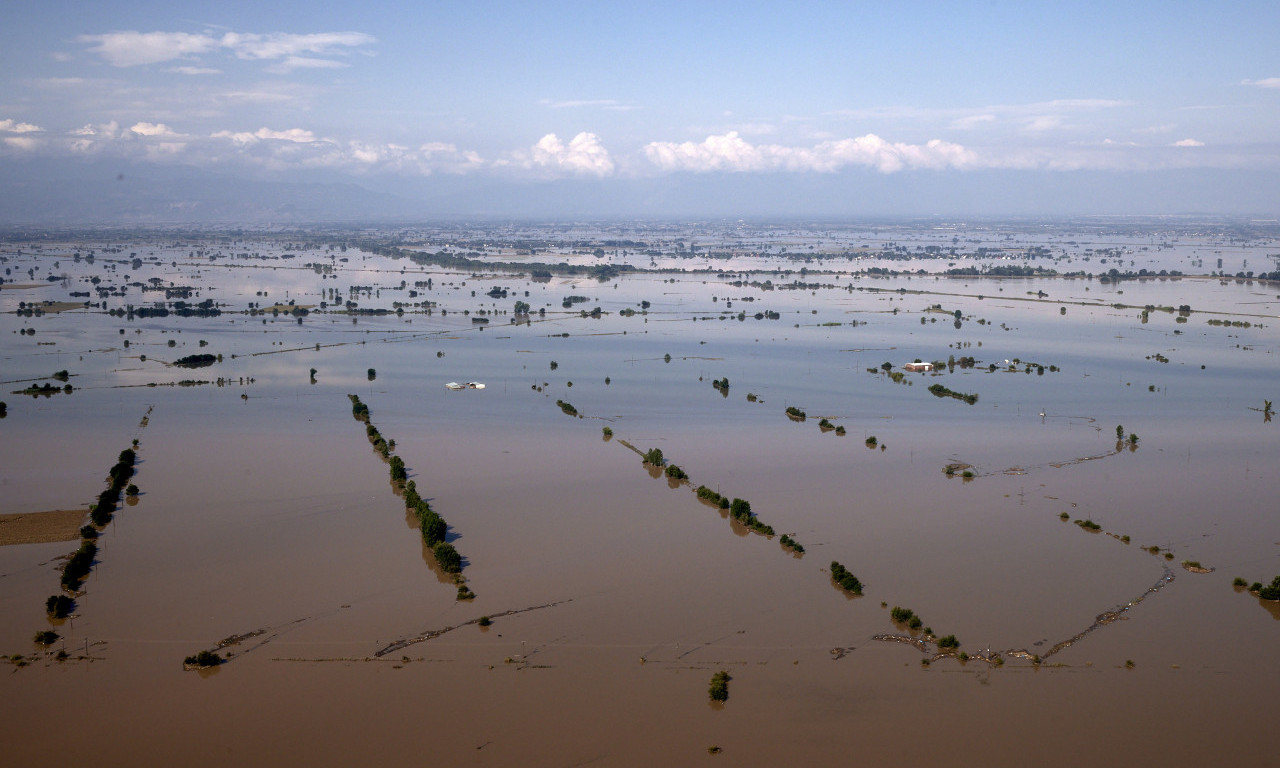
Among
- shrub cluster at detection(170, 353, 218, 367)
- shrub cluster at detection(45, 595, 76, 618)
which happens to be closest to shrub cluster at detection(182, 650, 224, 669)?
shrub cluster at detection(45, 595, 76, 618)

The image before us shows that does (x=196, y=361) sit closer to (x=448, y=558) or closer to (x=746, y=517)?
(x=448, y=558)

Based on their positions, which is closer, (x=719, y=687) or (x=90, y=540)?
(x=719, y=687)

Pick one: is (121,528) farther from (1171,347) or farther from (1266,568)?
(1171,347)

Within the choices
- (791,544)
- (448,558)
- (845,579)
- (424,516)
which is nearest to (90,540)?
(424,516)

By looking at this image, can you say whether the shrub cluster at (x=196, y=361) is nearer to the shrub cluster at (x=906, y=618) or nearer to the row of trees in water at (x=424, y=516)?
the row of trees in water at (x=424, y=516)

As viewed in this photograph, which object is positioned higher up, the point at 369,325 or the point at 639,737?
the point at 369,325

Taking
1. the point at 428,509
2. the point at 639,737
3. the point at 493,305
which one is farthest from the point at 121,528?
the point at 493,305

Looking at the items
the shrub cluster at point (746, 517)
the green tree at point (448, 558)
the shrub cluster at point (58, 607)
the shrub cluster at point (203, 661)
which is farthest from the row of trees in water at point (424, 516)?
the shrub cluster at point (58, 607)
